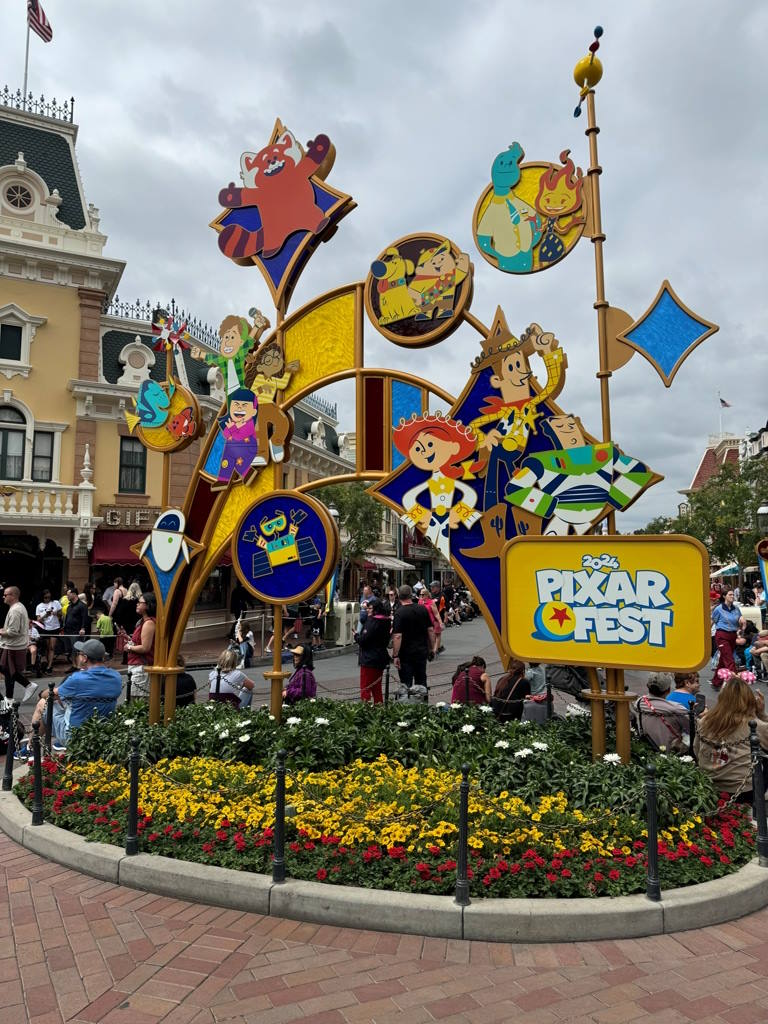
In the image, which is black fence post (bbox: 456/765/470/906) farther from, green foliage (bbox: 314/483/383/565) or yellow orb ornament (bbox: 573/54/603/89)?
green foliage (bbox: 314/483/383/565)

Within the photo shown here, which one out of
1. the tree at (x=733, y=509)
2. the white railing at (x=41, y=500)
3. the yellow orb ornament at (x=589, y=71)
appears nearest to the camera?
the yellow orb ornament at (x=589, y=71)

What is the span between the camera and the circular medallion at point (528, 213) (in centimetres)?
652

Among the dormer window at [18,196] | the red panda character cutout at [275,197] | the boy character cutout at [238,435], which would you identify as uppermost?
the dormer window at [18,196]

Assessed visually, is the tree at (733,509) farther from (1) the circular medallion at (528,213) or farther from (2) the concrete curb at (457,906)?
(2) the concrete curb at (457,906)

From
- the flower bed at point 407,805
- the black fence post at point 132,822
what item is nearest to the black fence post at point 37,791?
the flower bed at point 407,805

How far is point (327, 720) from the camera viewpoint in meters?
7.39

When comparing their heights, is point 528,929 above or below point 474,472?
below

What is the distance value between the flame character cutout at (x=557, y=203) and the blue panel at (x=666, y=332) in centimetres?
105

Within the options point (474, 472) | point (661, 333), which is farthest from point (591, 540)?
point (661, 333)

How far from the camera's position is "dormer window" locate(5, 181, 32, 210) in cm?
2256

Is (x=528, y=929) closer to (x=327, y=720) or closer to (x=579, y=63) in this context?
(x=327, y=720)

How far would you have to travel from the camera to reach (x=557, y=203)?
21.5 feet

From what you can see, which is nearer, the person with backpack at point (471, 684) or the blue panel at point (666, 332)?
the blue panel at point (666, 332)

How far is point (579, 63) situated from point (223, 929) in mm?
7521
